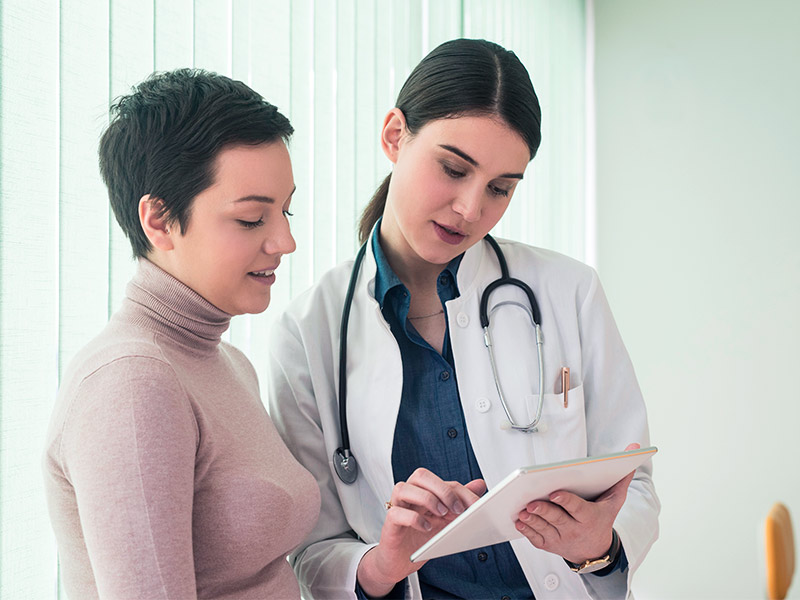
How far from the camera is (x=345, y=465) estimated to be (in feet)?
4.14

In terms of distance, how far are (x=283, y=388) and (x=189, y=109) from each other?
57 cm

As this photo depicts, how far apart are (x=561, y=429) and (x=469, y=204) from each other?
443mm

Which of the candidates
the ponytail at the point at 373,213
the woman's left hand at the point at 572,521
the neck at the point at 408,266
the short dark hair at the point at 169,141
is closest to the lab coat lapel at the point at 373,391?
the neck at the point at 408,266

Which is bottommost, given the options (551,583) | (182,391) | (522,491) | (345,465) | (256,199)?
(551,583)

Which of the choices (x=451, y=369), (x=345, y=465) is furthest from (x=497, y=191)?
(x=345, y=465)

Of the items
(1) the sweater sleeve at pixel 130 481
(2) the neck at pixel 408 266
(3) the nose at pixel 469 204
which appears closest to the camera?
(1) the sweater sleeve at pixel 130 481

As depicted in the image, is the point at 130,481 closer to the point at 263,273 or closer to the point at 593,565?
the point at 263,273

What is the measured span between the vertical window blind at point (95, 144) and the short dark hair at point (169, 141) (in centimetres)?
24

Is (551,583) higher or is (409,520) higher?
(409,520)

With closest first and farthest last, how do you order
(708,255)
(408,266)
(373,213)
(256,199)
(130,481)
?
(130,481) → (256,199) → (408,266) → (373,213) → (708,255)

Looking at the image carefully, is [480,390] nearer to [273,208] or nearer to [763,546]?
[273,208]

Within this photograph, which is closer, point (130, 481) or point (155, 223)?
point (130, 481)

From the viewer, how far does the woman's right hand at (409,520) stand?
39.6 inches

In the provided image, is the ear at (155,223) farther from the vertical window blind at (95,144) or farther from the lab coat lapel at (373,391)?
the lab coat lapel at (373,391)
